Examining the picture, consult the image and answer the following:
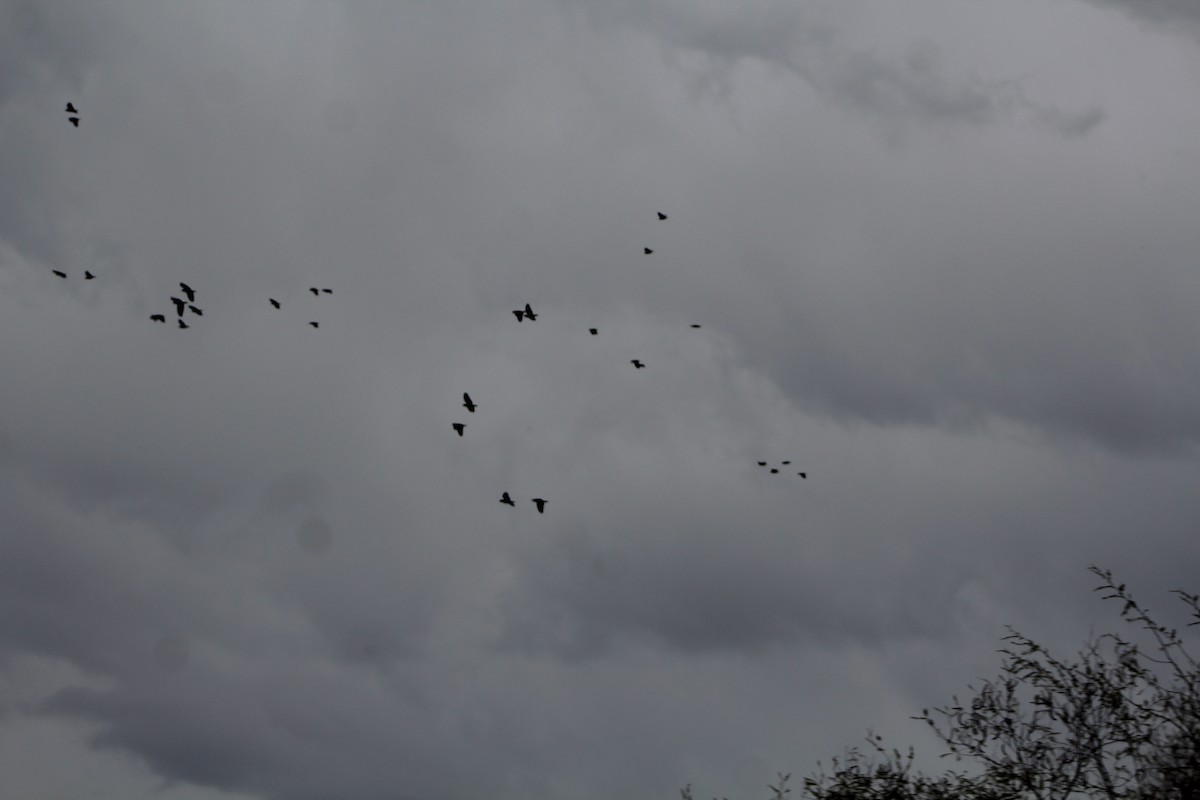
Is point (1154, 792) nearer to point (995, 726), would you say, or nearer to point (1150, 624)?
point (1150, 624)

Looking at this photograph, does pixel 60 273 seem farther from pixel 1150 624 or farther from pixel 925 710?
pixel 1150 624

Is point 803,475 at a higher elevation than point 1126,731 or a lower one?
higher

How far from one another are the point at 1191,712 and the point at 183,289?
4284 cm

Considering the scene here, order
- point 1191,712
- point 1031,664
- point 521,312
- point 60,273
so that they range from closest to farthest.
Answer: point 1191,712 → point 1031,664 → point 521,312 → point 60,273

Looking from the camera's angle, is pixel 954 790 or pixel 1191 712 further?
pixel 954 790

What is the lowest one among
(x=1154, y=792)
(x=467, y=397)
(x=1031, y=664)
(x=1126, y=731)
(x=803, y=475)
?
(x=1154, y=792)

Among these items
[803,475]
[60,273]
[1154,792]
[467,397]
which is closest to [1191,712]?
[1154,792]

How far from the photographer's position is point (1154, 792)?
26.8 metres

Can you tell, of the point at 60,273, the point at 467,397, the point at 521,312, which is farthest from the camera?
the point at 60,273

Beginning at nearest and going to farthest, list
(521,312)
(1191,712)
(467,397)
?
(1191,712)
(467,397)
(521,312)

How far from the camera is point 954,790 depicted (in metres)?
30.7

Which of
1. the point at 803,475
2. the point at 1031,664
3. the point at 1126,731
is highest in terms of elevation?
the point at 803,475

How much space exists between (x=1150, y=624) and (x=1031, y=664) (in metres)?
4.87

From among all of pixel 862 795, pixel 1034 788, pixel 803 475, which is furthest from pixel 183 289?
pixel 1034 788
